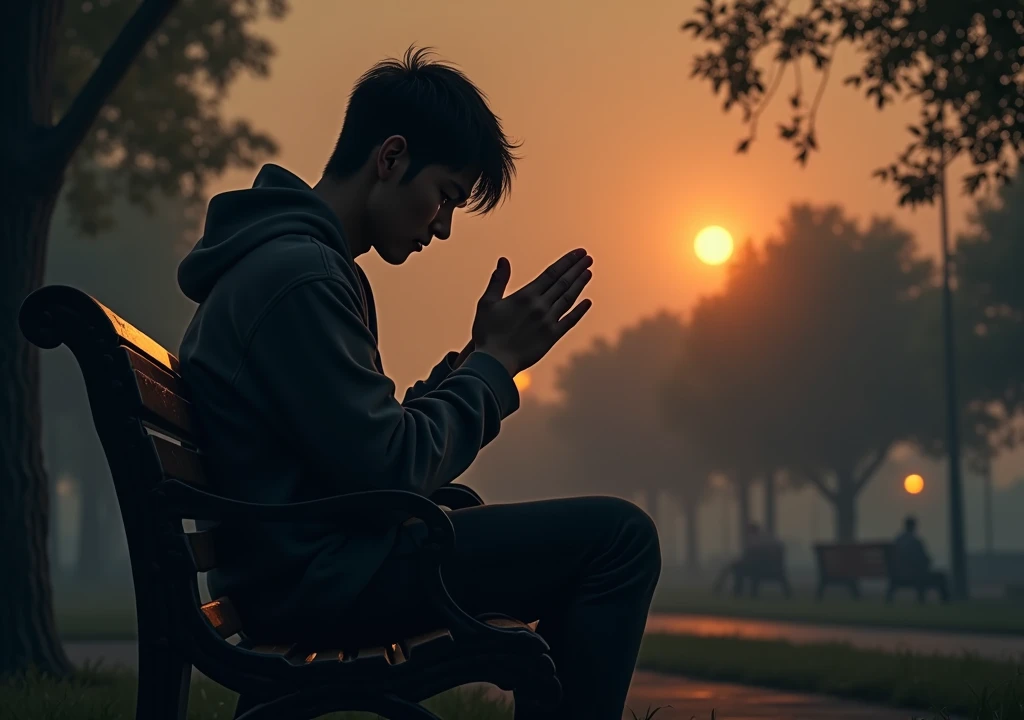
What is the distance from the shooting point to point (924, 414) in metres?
43.5

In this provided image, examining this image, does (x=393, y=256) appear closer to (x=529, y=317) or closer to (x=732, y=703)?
(x=529, y=317)

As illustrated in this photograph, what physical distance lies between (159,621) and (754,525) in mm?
29118

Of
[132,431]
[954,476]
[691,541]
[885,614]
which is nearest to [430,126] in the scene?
[132,431]

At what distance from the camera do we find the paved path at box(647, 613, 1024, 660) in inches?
460

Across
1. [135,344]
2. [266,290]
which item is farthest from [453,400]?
[135,344]

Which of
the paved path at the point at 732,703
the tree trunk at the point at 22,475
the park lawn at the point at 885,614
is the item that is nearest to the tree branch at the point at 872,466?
the park lawn at the point at 885,614

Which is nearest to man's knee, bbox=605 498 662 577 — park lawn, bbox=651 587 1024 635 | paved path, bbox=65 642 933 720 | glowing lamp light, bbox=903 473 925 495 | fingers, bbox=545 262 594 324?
fingers, bbox=545 262 594 324

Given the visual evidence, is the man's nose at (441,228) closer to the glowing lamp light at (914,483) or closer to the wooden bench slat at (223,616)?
the wooden bench slat at (223,616)

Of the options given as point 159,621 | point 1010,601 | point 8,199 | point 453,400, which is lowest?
point 1010,601

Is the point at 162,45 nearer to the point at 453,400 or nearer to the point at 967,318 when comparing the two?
the point at 453,400

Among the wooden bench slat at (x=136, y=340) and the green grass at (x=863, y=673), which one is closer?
the wooden bench slat at (x=136, y=340)

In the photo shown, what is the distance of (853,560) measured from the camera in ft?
78.3

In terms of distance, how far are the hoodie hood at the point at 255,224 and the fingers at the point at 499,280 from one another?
11.6 inches

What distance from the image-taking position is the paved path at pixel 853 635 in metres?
11.7
